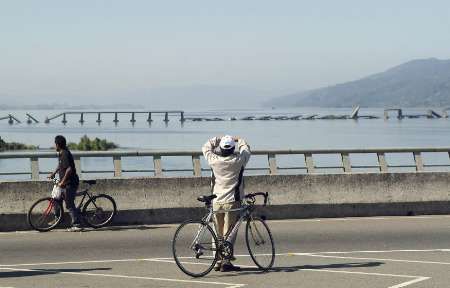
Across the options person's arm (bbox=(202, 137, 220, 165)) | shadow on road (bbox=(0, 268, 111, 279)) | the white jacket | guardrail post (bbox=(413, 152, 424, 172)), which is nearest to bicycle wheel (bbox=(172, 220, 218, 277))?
the white jacket

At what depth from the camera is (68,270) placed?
448 inches

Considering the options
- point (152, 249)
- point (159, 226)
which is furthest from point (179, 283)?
point (159, 226)

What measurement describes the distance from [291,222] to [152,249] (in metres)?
4.14

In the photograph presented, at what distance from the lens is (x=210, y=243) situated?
10805 mm

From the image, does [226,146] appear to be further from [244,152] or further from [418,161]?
[418,161]

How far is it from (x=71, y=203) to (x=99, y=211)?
593mm

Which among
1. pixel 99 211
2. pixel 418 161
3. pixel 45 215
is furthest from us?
pixel 418 161

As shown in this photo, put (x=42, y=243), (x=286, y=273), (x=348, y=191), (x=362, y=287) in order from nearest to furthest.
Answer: (x=362, y=287), (x=286, y=273), (x=42, y=243), (x=348, y=191)

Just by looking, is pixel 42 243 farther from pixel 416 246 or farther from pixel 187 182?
pixel 416 246

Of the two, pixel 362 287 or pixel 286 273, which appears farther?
pixel 286 273

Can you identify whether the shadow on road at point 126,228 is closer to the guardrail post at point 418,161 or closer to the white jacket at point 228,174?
the white jacket at point 228,174

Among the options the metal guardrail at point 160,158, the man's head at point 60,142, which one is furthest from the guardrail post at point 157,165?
the man's head at point 60,142

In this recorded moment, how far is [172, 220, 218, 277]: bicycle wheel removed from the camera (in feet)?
34.9

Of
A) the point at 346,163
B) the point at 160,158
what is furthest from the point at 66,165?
the point at 346,163
